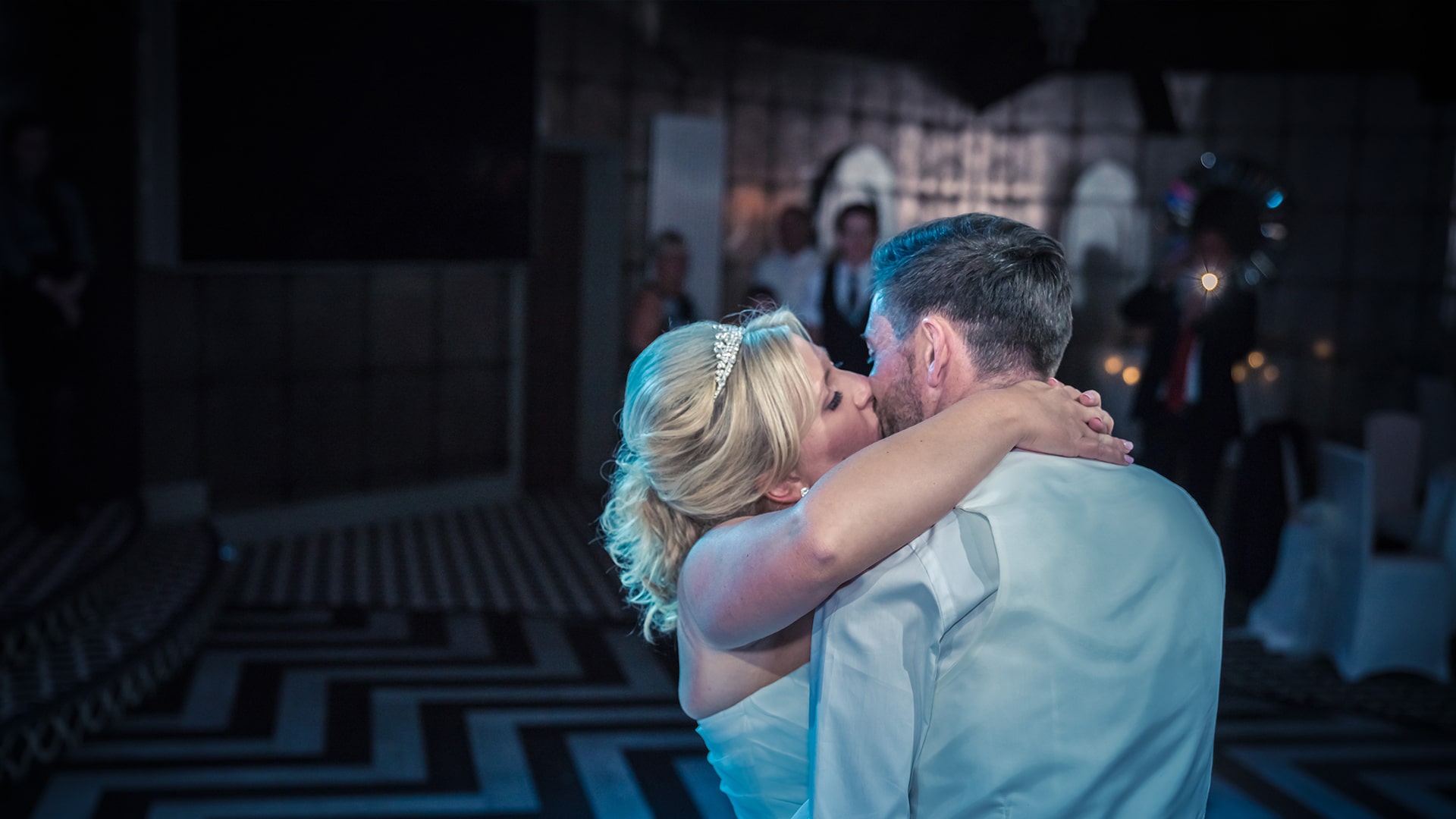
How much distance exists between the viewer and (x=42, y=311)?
5.42m

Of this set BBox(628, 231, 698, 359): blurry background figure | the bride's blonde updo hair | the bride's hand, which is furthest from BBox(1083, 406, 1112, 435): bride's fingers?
BBox(628, 231, 698, 359): blurry background figure

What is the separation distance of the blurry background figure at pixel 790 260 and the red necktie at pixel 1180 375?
8.89ft

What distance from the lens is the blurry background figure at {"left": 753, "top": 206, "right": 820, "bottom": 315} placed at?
7781 mm

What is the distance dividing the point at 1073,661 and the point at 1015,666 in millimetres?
61

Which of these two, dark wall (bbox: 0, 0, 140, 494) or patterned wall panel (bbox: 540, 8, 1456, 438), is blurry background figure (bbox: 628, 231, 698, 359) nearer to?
patterned wall panel (bbox: 540, 8, 1456, 438)

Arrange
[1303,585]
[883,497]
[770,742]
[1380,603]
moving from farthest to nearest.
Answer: [1303,585] < [1380,603] < [770,742] < [883,497]

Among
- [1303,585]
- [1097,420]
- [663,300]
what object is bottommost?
[1303,585]

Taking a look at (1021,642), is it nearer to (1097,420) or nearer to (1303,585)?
(1097,420)

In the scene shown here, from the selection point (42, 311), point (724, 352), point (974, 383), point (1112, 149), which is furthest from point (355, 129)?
point (1112, 149)

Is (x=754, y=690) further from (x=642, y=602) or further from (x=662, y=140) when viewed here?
(x=662, y=140)

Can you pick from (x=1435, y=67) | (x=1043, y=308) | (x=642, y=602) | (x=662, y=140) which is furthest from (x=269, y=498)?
(x=1435, y=67)

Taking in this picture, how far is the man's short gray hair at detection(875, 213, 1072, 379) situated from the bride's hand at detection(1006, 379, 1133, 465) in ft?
0.13

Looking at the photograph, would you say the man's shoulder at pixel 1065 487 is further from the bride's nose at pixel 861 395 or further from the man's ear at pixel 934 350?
the bride's nose at pixel 861 395

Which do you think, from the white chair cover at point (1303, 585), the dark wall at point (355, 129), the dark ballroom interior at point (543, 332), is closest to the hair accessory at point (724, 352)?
the dark ballroom interior at point (543, 332)
